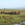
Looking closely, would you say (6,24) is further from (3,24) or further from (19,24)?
(19,24)

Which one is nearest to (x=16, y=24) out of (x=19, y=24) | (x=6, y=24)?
(x=19, y=24)

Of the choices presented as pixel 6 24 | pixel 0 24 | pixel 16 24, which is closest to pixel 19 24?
pixel 16 24

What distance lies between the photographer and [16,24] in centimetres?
1049

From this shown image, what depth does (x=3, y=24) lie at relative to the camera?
10391mm

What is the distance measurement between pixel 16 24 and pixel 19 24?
0.38 meters

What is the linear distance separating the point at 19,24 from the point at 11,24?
988 millimetres

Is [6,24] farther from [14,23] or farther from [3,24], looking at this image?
[14,23]

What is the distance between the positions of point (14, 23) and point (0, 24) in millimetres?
1806

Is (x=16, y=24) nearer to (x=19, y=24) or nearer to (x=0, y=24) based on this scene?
(x=19, y=24)

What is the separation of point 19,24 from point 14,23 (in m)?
0.78

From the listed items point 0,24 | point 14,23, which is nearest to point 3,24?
point 0,24

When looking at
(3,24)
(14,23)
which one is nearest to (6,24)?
(3,24)

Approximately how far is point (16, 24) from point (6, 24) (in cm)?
125

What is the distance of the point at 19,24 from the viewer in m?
10.4
